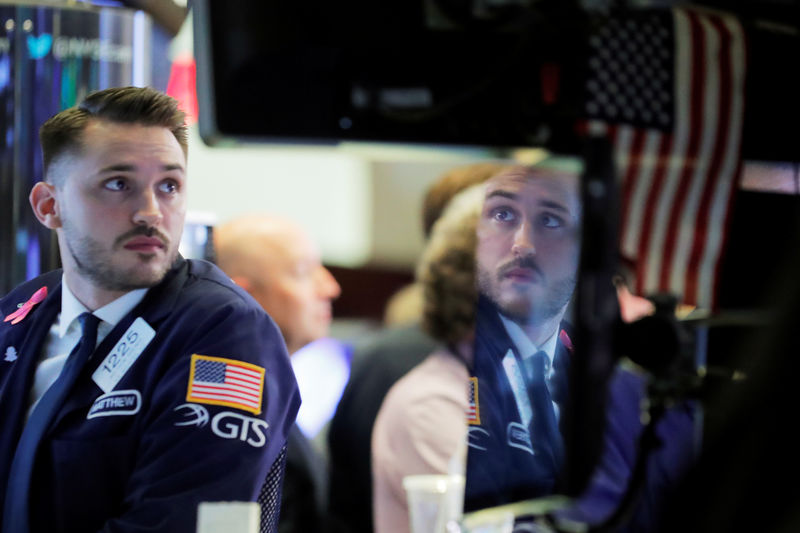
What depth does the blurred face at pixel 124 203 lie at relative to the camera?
0.92 meters

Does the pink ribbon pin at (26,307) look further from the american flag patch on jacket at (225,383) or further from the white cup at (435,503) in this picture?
the white cup at (435,503)

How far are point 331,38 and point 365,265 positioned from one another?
2094mm

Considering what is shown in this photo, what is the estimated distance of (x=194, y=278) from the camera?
0.96m

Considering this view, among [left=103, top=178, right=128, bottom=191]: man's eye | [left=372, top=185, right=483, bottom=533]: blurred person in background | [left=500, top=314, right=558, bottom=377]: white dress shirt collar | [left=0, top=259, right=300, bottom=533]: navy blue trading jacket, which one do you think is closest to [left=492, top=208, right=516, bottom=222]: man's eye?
[left=500, top=314, right=558, bottom=377]: white dress shirt collar

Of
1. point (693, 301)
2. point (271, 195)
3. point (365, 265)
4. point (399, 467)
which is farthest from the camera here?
point (271, 195)

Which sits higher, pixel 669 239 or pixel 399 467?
pixel 669 239

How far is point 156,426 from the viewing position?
0.90 meters

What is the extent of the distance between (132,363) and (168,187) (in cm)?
17

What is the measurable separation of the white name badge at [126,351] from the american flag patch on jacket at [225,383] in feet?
0.16

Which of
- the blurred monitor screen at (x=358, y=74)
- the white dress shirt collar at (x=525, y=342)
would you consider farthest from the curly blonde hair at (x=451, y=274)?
the white dress shirt collar at (x=525, y=342)

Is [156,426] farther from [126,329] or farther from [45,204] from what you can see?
[45,204]

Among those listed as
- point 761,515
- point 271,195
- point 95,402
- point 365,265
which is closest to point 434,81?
point 95,402

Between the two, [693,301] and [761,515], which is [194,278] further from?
[693,301]

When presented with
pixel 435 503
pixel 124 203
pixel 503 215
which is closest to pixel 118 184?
pixel 124 203
